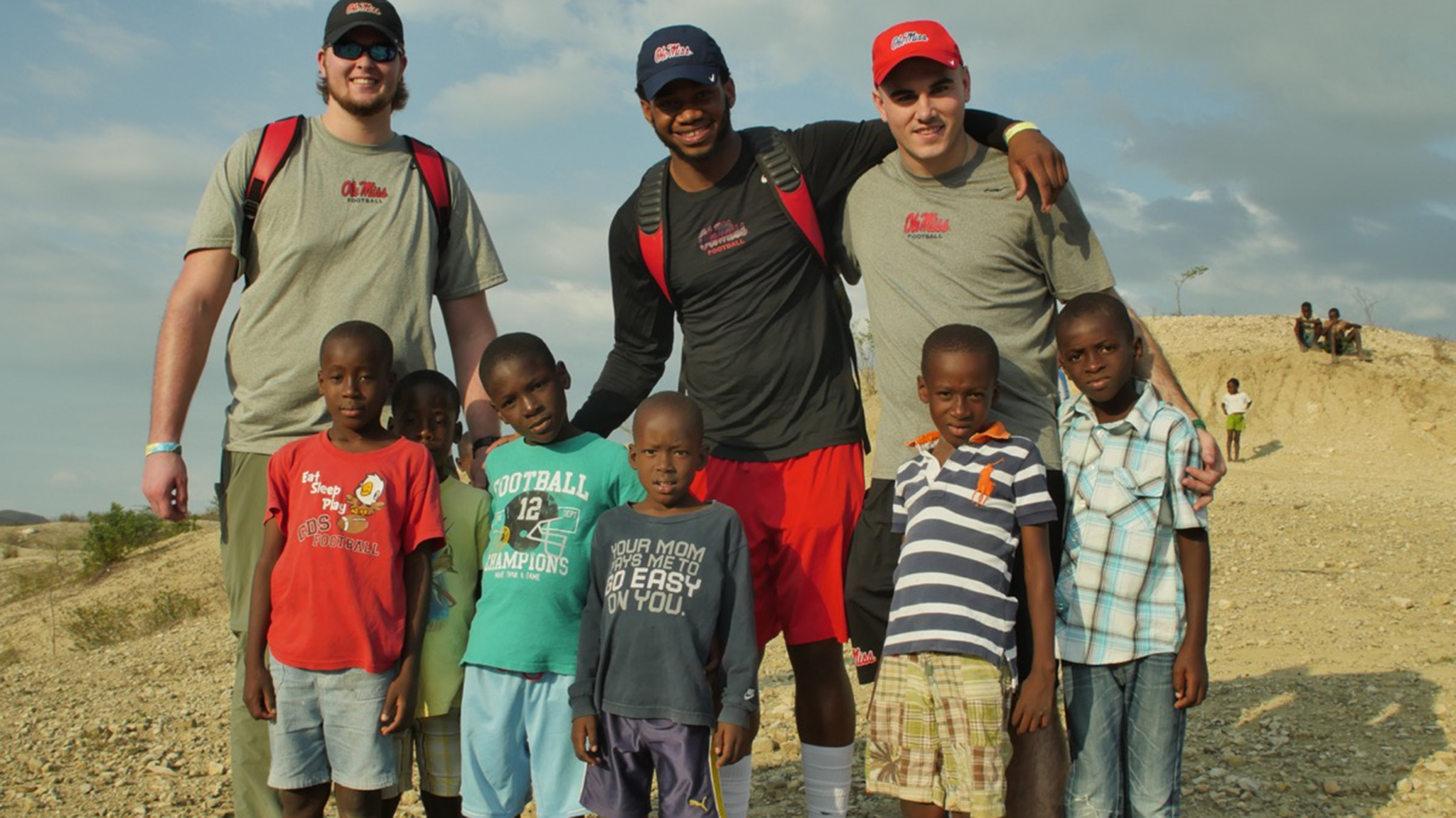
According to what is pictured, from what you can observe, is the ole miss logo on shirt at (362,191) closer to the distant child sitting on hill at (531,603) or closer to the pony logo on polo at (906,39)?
the distant child sitting on hill at (531,603)

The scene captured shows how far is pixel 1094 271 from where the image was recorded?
11.3 ft

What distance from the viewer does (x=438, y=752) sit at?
3469 mm

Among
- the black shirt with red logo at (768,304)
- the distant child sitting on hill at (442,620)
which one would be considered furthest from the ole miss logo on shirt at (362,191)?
the black shirt with red logo at (768,304)

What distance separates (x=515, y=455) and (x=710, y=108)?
1321 millimetres

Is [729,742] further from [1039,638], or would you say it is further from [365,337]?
[365,337]

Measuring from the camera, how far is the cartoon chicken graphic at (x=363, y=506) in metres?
3.26

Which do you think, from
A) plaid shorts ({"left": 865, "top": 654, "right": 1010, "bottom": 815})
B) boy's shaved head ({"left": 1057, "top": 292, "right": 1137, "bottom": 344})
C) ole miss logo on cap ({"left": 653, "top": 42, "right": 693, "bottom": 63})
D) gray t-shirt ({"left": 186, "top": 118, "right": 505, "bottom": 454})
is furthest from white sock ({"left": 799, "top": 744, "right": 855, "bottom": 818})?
ole miss logo on cap ({"left": 653, "top": 42, "right": 693, "bottom": 63})

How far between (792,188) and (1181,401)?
4.63ft

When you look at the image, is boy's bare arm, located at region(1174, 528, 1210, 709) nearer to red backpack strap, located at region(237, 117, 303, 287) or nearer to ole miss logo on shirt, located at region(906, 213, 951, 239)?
ole miss logo on shirt, located at region(906, 213, 951, 239)

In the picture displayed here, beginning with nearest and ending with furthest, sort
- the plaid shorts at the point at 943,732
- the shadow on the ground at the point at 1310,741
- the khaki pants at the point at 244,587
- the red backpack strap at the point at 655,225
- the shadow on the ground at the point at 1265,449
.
→ the plaid shorts at the point at 943,732 → the khaki pants at the point at 244,587 → the red backpack strap at the point at 655,225 → the shadow on the ground at the point at 1310,741 → the shadow on the ground at the point at 1265,449

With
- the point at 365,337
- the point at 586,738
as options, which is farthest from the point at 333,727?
the point at 365,337

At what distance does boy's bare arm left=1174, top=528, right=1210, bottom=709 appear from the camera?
315 cm

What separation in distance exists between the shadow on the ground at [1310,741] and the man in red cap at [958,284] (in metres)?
2.05

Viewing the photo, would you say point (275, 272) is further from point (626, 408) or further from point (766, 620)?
point (766, 620)
